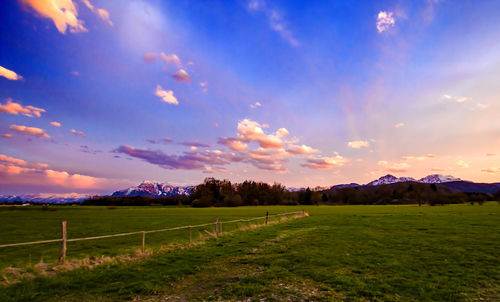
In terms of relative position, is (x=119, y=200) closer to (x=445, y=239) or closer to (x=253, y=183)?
(x=253, y=183)

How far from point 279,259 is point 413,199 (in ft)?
542

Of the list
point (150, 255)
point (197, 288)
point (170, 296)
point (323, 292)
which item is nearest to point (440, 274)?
point (323, 292)

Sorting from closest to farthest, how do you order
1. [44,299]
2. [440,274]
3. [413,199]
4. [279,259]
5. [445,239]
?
[44,299]
[440,274]
[279,259]
[445,239]
[413,199]

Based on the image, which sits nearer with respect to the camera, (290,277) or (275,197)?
(290,277)

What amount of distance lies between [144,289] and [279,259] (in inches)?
256

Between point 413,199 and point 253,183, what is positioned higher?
point 253,183

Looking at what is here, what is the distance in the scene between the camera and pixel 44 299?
8.50m

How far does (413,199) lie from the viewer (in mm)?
150750

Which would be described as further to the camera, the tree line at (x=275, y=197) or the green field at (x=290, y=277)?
the tree line at (x=275, y=197)

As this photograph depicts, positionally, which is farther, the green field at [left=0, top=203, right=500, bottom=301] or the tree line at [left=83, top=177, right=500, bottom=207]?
the tree line at [left=83, top=177, right=500, bottom=207]

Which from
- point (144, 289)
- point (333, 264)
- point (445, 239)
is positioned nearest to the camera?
point (144, 289)

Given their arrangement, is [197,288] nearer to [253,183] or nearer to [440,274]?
[440,274]

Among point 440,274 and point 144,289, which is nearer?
point 144,289

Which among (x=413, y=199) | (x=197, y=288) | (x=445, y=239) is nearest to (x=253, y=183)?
(x=413, y=199)
